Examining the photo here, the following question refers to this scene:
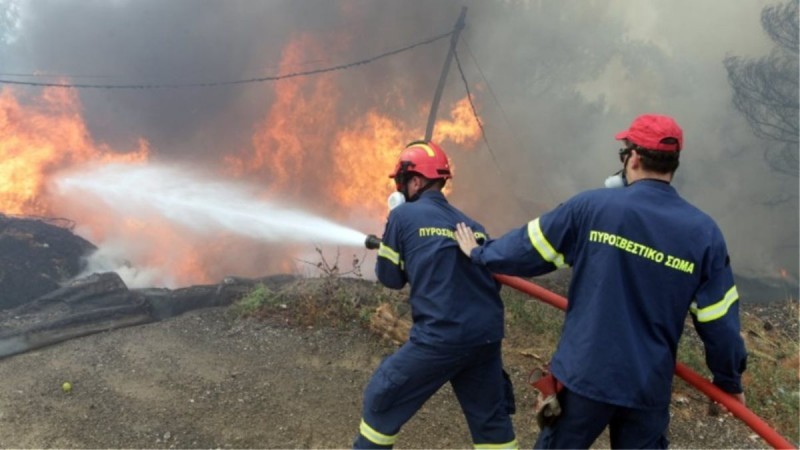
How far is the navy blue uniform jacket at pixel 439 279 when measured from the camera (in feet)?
9.70

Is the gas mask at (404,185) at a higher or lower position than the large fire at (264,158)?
lower

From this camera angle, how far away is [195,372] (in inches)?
194

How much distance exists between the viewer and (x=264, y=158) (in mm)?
16453

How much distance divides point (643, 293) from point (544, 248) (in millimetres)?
459

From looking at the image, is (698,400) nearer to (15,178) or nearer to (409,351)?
(409,351)

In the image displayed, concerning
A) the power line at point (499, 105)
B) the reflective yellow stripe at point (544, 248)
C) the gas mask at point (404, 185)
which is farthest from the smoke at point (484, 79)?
the reflective yellow stripe at point (544, 248)

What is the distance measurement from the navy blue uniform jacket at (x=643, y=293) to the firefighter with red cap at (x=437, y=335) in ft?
2.35

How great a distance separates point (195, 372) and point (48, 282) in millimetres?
4676

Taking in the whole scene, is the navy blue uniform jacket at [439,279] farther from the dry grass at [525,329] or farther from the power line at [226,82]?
the power line at [226,82]

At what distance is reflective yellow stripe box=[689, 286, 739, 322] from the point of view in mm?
2268

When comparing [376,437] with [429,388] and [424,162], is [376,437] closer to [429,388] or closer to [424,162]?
[429,388]

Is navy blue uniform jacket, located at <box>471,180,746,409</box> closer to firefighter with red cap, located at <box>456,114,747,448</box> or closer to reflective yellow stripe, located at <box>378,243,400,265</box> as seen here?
firefighter with red cap, located at <box>456,114,747,448</box>

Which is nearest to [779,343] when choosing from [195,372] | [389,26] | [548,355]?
[548,355]

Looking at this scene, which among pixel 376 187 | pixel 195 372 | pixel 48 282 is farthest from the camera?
pixel 376 187
